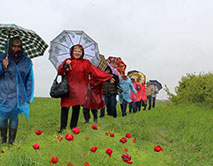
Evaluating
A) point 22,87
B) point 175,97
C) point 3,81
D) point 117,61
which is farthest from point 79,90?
point 175,97

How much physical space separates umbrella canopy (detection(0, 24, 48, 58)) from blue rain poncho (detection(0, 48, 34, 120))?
0.90 feet

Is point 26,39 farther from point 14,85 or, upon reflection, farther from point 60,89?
point 60,89

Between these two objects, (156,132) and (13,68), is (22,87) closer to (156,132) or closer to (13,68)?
(13,68)

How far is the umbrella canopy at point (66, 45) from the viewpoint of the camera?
617cm

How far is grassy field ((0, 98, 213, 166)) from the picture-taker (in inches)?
126

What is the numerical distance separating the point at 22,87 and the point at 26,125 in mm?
3791

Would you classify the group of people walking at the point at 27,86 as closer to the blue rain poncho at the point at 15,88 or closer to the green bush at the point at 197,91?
the blue rain poncho at the point at 15,88

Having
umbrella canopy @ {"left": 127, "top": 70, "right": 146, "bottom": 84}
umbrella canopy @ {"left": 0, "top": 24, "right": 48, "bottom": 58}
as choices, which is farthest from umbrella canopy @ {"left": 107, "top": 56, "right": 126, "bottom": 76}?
umbrella canopy @ {"left": 0, "top": 24, "right": 48, "bottom": 58}

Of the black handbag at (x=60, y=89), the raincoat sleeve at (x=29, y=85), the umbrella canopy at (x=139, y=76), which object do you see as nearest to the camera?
the raincoat sleeve at (x=29, y=85)

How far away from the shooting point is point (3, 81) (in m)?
4.73

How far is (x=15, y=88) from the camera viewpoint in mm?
4777

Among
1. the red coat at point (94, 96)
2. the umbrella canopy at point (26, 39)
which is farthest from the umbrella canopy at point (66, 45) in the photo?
the red coat at point (94, 96)

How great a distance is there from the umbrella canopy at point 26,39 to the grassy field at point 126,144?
1.83 m

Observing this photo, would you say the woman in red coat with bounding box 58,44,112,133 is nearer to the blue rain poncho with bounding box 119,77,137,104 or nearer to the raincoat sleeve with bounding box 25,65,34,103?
the raincoat sleeve with bounding box 25,65,34,103
